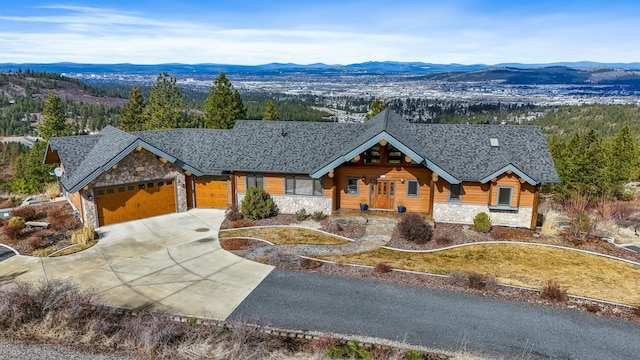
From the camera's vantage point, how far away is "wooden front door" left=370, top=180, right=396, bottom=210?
82.3ft

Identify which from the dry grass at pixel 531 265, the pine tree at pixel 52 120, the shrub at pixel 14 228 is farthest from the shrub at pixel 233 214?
the pine tree at pixel 52 120

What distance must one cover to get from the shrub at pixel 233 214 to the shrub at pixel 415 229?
31.4 feet

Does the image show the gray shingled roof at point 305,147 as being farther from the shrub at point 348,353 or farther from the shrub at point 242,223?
the shrub at point 348,353

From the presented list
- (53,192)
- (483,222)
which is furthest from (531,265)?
(53,192)

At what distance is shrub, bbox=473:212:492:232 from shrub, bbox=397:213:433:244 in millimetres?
2754

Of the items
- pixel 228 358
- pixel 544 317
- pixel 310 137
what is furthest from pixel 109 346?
pixel 310 137

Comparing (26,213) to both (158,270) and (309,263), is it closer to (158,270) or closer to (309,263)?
(158,270)

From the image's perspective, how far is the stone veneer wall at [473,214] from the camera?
23.4 m

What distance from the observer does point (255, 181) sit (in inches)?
1024

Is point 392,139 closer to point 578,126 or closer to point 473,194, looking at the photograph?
point 473,194

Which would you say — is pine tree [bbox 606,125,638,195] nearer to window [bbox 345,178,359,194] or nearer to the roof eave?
the roof eave

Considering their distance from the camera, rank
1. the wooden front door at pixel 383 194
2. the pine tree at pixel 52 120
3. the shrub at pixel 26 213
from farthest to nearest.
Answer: the pine tree at pixel 52 120 < the wooden front door at pixel 383 194 < the shrub at pixel 26 213

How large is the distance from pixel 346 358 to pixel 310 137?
700 inches

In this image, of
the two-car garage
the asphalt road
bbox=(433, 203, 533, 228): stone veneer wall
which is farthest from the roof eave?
the two-car garage
